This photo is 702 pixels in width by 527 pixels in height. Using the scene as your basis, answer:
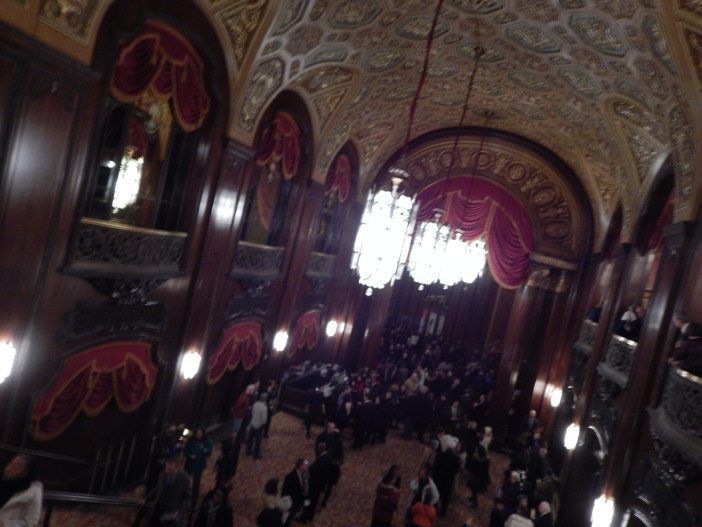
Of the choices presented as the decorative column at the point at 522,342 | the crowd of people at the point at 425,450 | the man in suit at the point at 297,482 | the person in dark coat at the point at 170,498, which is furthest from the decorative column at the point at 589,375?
the person in dark coat at the point at 170,498

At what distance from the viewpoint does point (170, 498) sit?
5953mm

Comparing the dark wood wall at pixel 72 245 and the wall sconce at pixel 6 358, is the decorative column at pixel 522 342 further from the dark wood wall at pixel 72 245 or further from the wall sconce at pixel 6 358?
the wall sconce at pixel 6 358

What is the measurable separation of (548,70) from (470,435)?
7879 mm

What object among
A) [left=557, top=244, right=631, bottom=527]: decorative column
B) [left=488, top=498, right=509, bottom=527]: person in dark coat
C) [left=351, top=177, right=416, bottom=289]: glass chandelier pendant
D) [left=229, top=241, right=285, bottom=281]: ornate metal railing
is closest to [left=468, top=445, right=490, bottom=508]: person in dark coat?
[left=557, top=244, right=631, bottom=527]: decorative column

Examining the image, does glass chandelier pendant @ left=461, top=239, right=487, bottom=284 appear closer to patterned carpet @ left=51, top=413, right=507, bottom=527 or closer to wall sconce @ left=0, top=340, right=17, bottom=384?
patterned carpet @ left=51, top=413, right=507, bottom=527

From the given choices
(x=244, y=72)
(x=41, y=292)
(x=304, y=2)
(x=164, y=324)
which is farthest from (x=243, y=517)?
(x=304, y=2)

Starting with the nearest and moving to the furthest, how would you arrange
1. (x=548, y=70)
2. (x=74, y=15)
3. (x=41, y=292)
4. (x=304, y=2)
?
(x=74, y=15)
(x=41, y=292)
(x=304, y=2)
(x=548, y=70)

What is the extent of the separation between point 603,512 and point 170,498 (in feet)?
20.8

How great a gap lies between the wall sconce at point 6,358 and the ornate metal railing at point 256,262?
4.30m

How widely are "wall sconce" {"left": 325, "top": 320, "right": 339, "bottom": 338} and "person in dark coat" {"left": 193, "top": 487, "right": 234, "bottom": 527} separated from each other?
9602mm

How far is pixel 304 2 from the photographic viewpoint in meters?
7.36

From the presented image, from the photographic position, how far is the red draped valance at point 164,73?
20.8ft

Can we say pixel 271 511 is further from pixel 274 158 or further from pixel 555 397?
pixel 555 397

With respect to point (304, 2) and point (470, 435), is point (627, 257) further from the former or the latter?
point (304, 2)
